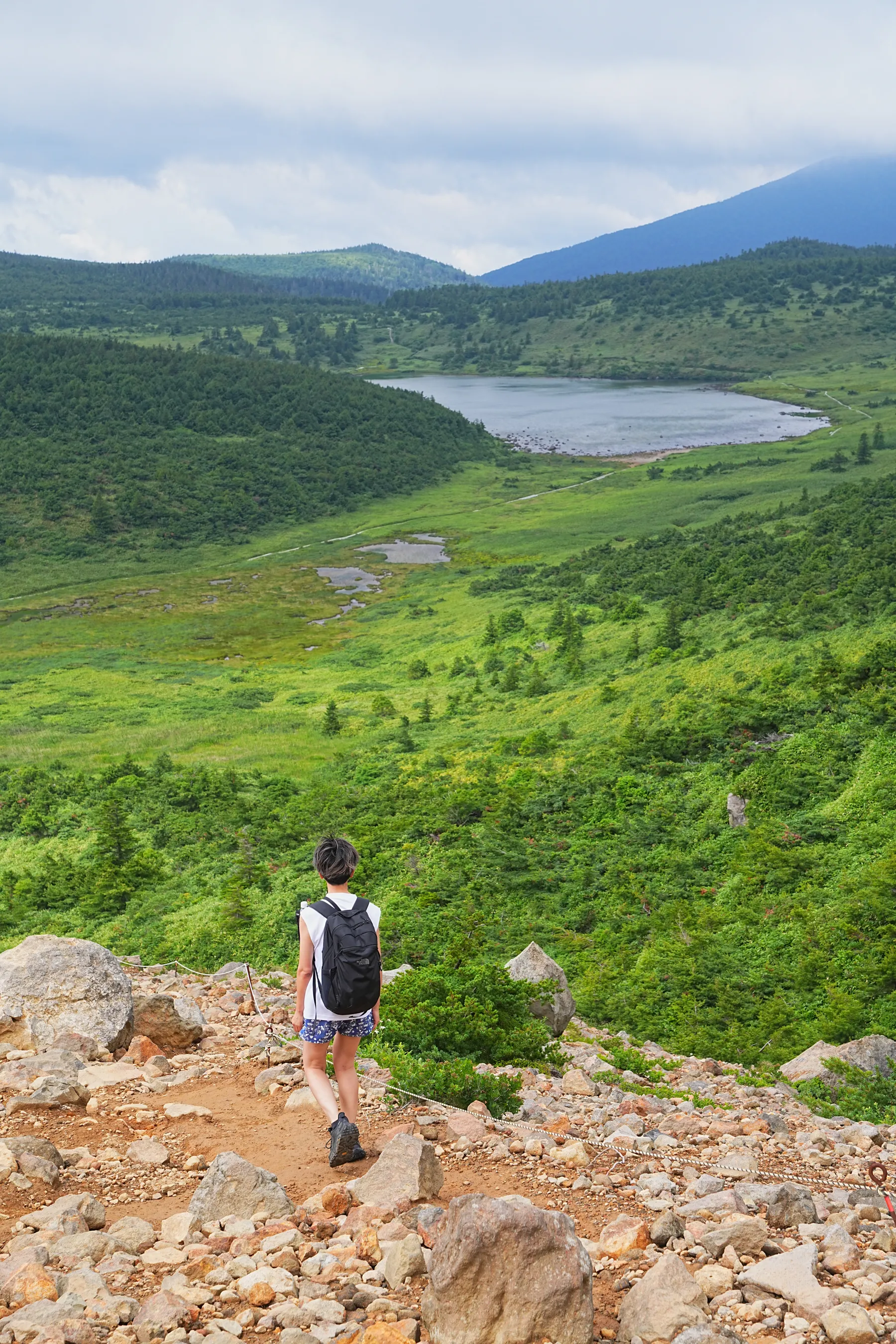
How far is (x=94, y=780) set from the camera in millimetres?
32281

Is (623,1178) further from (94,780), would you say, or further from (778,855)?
(94,780)

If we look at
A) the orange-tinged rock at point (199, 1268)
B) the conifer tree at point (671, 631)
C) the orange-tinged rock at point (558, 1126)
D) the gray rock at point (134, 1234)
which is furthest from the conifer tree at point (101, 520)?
the orange-tinged rock at point (199, 1268)

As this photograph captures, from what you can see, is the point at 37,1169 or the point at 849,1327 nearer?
the point at 849,1327

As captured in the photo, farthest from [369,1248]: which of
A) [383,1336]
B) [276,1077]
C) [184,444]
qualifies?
[184,444]

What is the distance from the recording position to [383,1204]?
275 inches

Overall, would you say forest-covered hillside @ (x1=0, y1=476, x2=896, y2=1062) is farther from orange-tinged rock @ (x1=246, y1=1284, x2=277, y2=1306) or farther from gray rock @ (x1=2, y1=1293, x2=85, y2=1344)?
gray rock @ (x1=2, y1=1293, x2=85, y2=1344)

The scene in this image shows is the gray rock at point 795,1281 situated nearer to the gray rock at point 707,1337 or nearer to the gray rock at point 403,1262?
the gray rock at point 707,1337

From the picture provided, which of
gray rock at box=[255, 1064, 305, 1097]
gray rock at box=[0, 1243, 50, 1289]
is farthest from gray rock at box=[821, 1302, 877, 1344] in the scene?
gray rock at box=[255, 1064, 305, 1097]

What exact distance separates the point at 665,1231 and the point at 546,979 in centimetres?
756

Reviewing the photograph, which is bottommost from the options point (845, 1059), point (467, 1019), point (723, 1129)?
point (845, 1059)

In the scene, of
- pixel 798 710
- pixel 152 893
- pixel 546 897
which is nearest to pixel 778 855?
pixel 546 897

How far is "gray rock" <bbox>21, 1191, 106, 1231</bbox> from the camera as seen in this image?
673 centimetres

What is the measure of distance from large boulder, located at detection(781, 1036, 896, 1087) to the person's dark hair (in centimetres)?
697

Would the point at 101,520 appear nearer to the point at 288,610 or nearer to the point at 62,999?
the point at 288,610
